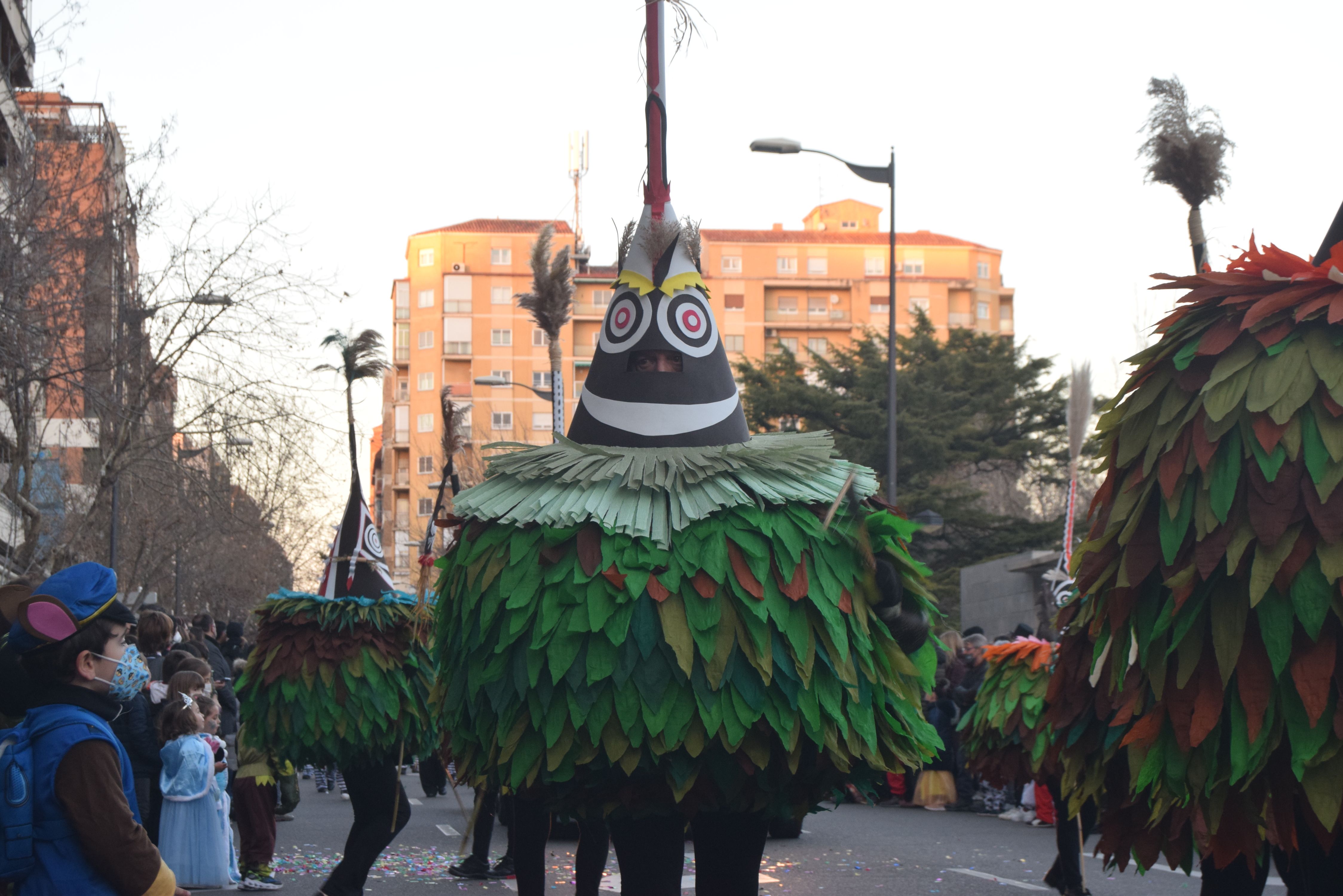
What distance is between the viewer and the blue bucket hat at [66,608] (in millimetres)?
3344

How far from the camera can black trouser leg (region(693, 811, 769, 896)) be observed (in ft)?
12.3

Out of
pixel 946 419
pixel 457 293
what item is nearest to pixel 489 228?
pixel 457 293

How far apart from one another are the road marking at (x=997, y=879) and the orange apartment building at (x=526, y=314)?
50265 millimetres

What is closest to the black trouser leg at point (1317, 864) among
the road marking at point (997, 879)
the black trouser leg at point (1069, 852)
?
the black trouser leg at point (1069, 852)

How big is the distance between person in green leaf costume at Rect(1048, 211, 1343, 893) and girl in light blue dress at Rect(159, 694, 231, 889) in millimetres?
5435

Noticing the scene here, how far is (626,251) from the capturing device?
446cm

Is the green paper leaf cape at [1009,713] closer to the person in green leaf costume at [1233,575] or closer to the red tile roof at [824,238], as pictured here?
the person in green leaf costume at [1233,575]

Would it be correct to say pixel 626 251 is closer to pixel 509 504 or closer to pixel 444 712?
pixel 509 504

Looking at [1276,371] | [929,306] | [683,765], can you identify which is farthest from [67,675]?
[929,306]

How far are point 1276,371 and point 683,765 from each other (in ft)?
5.33

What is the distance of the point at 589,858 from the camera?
14.9ft

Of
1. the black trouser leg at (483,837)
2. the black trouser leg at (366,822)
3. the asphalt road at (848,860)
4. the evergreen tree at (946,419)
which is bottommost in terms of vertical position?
the asphalt road at (848,860)

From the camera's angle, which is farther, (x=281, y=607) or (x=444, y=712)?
(x=281, y=607)

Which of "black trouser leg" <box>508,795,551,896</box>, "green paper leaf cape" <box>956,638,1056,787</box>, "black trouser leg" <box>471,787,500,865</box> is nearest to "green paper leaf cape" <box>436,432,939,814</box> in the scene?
"black trouser leg" <box>508,795,551,896</box>
